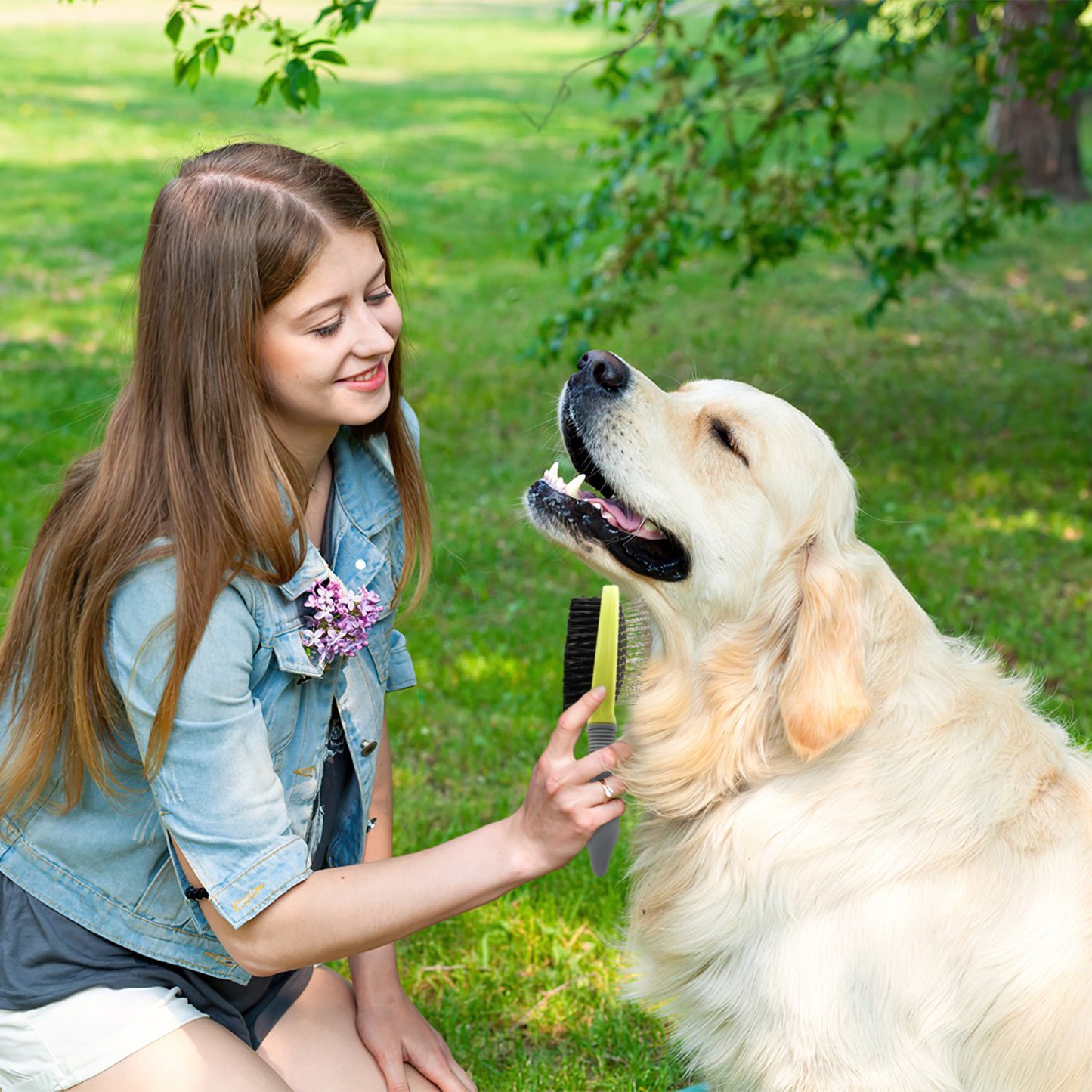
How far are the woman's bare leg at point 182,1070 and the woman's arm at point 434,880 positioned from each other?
0.23m

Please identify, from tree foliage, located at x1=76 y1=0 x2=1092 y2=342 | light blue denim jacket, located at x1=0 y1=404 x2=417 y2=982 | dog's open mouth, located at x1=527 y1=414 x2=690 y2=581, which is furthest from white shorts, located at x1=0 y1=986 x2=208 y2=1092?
tree foliage, located at x1=76 y1=0 x2=1092 y2=342

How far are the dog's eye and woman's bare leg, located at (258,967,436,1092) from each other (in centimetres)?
154

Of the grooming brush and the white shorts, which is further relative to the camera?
the grooming brush

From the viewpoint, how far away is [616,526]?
8.51ft

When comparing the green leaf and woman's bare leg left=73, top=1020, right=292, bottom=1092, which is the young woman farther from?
the green leaf

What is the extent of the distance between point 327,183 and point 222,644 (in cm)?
89

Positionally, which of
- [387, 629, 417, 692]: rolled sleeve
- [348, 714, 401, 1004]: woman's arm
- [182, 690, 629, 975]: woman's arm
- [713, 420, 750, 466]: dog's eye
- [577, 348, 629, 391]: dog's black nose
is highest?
[577, 348, 629, 391]: dog's black nose

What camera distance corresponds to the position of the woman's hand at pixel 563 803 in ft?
7.15

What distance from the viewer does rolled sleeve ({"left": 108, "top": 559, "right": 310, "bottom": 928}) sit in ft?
7.18

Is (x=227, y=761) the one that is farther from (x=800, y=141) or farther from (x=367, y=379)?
(x=800, y=141)

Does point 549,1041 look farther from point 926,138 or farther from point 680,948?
point 926,138

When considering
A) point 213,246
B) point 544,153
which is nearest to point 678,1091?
point 213,246

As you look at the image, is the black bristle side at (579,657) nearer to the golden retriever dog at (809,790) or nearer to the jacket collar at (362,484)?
the golden retriever dog at (809,790)

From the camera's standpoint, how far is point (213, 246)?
7.34 feet
